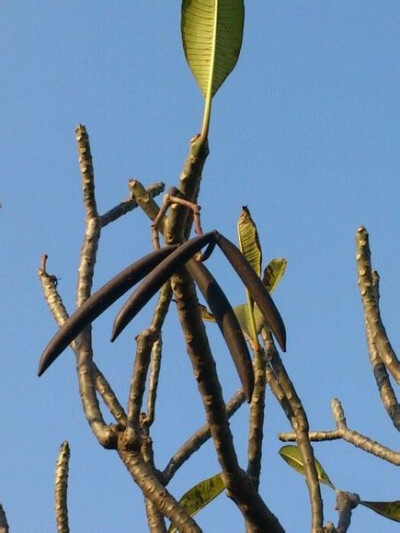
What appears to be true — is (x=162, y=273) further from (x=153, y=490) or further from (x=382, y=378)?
(x=382, y=378)

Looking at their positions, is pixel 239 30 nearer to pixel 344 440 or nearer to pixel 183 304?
pixel 183 304

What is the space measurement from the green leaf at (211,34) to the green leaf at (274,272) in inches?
20.6

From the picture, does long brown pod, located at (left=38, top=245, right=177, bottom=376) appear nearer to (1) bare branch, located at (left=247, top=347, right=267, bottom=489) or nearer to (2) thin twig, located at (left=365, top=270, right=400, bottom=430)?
(1) bare branch, located at (left=247, top=347, right=267, bottom=489)

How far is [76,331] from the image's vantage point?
3.49ft

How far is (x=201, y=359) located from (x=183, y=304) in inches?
2.8

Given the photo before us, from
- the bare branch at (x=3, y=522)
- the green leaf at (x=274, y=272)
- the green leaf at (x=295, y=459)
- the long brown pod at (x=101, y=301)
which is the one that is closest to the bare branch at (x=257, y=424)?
the green leaf at (x=274, y=272)

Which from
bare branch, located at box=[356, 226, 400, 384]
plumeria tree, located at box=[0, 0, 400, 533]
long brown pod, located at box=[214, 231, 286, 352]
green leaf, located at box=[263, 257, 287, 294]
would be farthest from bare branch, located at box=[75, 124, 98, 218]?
long brown pod, located at box=[214, 231, 286, 352]

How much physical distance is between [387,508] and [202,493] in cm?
39

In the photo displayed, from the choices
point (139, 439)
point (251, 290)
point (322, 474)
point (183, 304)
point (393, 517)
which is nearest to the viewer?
point (251, 290)

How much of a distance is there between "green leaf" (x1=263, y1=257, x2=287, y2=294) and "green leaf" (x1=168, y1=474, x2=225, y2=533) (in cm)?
49

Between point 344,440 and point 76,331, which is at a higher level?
point 344,440

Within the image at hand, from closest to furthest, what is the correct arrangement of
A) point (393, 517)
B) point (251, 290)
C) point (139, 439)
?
1. point (251, 290)
2. point (139, 439)
3. point (393, 517)

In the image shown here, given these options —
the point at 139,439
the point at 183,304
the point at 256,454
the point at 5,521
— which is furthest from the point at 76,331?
the point at 5,521

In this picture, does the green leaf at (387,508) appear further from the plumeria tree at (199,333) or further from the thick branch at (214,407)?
the thick branch at (214,407)
